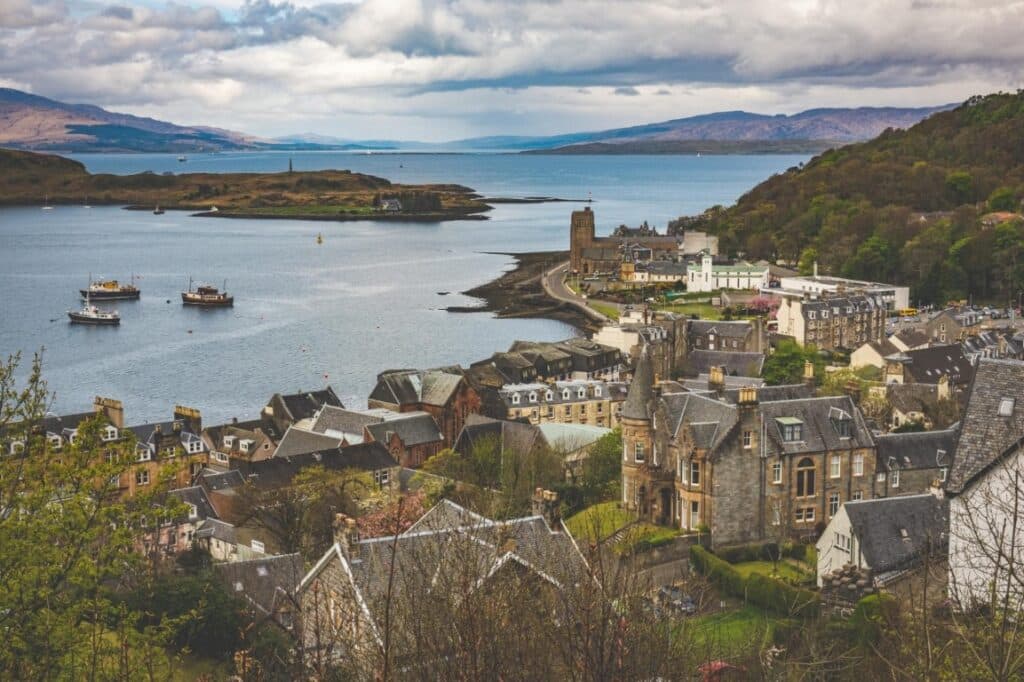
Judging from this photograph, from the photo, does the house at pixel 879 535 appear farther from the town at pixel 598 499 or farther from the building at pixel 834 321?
the building at pixel 834 321

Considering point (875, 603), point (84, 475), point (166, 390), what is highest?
point (84, 475)

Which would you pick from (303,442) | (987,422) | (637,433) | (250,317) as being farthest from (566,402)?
(250,317)

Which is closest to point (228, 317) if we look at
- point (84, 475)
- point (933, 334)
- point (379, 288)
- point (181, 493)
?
point (379, 288)

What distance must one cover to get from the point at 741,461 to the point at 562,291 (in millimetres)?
78867

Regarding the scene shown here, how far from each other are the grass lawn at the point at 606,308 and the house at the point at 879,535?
6339cm

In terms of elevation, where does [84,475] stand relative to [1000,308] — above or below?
above

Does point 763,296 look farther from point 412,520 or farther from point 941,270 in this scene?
point 412,520

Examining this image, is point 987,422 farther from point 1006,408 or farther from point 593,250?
point 593,250

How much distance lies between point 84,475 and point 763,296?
3513 inches

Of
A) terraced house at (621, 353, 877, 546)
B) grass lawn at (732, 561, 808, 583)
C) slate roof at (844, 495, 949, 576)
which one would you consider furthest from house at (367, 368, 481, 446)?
slate roof at (844, 495, 949, 576)

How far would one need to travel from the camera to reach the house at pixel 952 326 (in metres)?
73.4

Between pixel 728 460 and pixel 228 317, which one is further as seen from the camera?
pixel 228 317

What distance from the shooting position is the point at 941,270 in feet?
324

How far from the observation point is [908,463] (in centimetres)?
3625
